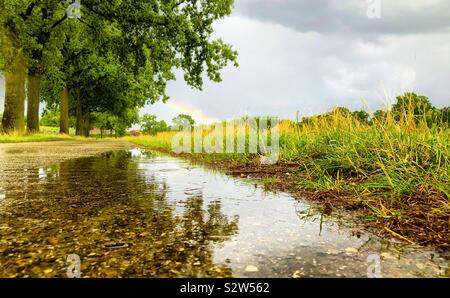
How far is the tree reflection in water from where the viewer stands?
4.60 ft

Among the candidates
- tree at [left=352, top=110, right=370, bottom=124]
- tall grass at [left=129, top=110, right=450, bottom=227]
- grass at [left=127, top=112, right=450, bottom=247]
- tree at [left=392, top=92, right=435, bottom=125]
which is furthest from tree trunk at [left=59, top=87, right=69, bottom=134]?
tree at [left=392, top=92, right=435, bottom=125]

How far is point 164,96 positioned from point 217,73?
6865mm

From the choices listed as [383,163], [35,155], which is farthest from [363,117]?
[35,155]

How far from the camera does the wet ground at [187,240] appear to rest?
1.40 metres

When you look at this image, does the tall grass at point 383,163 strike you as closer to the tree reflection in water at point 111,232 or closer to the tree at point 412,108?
the tree at point 412,108

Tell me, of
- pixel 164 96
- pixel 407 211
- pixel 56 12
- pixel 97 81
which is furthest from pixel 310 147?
pixel 97 81

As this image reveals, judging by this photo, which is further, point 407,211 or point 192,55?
point 192,55

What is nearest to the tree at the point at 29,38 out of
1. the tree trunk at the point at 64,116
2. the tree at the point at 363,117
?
the tree trunk at the point at 64,116

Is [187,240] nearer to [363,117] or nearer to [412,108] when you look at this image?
[412,108]

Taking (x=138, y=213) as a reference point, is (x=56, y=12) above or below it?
above

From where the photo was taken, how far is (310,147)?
5500 millimetres
